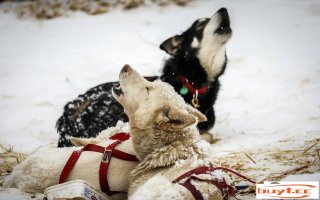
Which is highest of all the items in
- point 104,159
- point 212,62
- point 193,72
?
point 104,159

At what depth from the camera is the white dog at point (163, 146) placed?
246cm

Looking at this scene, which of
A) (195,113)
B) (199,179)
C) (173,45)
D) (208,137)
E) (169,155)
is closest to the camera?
(199,179)

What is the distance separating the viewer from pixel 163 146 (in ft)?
9.86

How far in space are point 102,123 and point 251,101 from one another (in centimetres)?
305

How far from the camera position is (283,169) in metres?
3.63

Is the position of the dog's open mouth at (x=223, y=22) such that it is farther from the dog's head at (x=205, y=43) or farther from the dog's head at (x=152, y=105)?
the dog's head at (x=152, y=105)

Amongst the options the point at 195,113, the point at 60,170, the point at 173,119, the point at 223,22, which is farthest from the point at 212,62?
the point at 60,170

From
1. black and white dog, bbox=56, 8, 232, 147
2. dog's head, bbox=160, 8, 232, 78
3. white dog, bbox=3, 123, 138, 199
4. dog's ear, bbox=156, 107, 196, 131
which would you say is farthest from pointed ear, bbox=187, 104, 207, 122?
dog's head, bbox=160, 8, 232, 78

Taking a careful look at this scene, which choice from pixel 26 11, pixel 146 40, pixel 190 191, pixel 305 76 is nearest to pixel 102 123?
pixel 190 191

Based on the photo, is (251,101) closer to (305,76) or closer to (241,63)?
(305,76)

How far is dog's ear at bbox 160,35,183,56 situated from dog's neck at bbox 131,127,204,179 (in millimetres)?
2946

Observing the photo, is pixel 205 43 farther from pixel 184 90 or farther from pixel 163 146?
pixel 163 146

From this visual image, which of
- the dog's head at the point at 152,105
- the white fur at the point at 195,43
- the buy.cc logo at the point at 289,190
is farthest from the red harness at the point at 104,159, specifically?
the white fur at the point at 195,43

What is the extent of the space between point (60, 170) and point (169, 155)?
910 mm
